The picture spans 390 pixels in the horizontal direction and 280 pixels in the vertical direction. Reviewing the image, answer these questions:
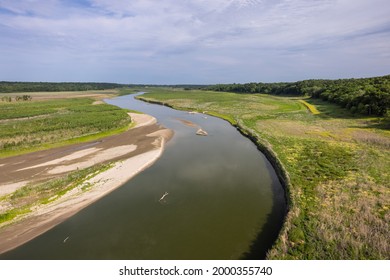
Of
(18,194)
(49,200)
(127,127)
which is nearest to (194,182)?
(49,200)

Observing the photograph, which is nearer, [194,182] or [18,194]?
[18,194]

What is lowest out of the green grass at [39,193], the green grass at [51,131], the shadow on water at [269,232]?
the shadow on water at [269,232]

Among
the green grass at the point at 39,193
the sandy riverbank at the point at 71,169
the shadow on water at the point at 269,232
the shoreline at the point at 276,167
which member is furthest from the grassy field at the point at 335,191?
the green grass at the point at 39,193

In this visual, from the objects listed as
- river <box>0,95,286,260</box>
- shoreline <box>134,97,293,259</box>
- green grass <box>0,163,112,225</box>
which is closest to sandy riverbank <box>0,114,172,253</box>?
green grass <box>0,163,112,225</box>

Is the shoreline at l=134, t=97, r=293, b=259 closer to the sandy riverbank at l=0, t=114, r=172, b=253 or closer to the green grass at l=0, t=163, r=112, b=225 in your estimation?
the sandy riverbank at l=0, t=114, r=172, b=253

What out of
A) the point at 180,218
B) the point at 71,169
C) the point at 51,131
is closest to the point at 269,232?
the point at 180,218

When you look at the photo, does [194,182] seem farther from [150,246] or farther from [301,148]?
[301,148]

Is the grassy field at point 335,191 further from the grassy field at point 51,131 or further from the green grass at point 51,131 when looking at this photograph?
the green grass at point 51,131
